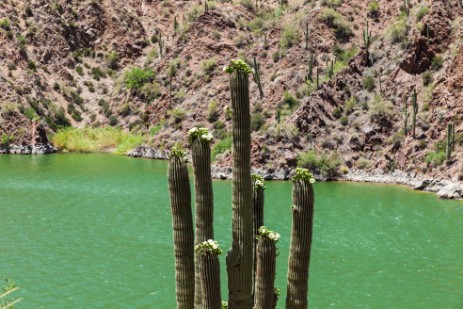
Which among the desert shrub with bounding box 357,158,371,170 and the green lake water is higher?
the desert shrub with bounding box 357,158,371,170

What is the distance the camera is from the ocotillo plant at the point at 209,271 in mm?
9758

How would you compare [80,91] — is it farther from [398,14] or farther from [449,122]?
[449,122]

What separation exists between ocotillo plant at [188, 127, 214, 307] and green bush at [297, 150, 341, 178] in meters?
37.4

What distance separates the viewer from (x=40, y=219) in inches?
1291

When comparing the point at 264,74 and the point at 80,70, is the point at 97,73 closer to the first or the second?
the point at 80,70

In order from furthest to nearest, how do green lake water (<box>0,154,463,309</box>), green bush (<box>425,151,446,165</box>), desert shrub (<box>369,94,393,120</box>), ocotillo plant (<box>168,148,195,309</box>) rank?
desert shrub (<box>369,94,393,120</box>) → green bush (<box>425,151,446,165</box>) → green lake water (<box>0,154,463,309</box>) → ocotillo plant (<box>168,148,195,309</box>)

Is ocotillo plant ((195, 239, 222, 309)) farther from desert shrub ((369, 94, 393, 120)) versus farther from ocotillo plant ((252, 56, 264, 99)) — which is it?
ocotillo plant ((252, 56, 264, 99))

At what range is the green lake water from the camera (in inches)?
839

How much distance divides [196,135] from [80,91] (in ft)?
234

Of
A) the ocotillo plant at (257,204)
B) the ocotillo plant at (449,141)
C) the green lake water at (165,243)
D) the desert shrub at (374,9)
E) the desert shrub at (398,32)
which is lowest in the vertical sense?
the green lake water at (165,243)

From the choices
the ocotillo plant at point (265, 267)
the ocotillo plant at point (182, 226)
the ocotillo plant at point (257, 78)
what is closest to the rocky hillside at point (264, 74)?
the ocotillo plant at point (257, 78)

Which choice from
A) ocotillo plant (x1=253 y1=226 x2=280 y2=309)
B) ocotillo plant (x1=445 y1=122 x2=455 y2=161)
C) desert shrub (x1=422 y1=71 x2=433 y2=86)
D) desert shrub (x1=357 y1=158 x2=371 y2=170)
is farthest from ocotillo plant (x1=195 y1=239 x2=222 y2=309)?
desert shrub (x1=422 y1=71 x2=433 y2=86)

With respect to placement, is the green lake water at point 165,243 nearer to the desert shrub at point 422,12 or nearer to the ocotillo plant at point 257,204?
the ocotillo plant at point 257,204

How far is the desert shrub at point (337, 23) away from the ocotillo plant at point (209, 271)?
5533cm
